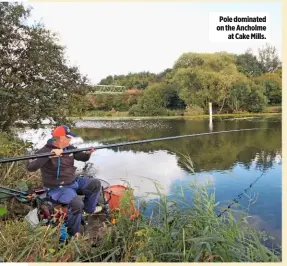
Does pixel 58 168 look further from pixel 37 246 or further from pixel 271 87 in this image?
pixel 271 87

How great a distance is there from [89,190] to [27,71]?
15.9ft

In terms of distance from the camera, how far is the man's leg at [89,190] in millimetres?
3342

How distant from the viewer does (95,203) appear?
3.39m

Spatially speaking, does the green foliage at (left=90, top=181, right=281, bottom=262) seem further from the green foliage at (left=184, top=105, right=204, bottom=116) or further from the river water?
the green foliage at (left=184, top=105, right=204, bottom=116)

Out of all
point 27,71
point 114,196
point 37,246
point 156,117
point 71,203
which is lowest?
point 156,117

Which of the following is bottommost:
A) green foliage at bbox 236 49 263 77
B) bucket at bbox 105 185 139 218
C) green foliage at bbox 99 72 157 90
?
bucket at bbox 105 185 139 218

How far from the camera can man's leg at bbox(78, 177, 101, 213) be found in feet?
11.0

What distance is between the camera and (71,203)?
3.05 metres

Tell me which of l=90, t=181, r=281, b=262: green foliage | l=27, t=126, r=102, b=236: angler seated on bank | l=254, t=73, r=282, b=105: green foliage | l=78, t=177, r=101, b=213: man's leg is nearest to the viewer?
l=90, t=181, r=281, b=262: green foliage

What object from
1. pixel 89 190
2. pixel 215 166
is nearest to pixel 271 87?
pixel 215 166

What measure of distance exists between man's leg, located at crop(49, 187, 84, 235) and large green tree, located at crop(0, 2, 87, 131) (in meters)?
4.33

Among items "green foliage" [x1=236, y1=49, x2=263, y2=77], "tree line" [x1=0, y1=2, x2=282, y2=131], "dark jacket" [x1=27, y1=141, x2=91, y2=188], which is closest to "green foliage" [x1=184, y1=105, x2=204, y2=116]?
"tree line" [x1=0, y1=2, x2=282, y2=131]

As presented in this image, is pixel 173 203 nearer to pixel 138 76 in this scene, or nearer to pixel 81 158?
pixel 81 158

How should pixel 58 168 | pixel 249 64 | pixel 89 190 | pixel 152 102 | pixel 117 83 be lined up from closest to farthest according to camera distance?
1. pixel 58 168
2. pixel 89 190
3. pixel 152 102
4. pixel 117 83
5. pixel 249 64
